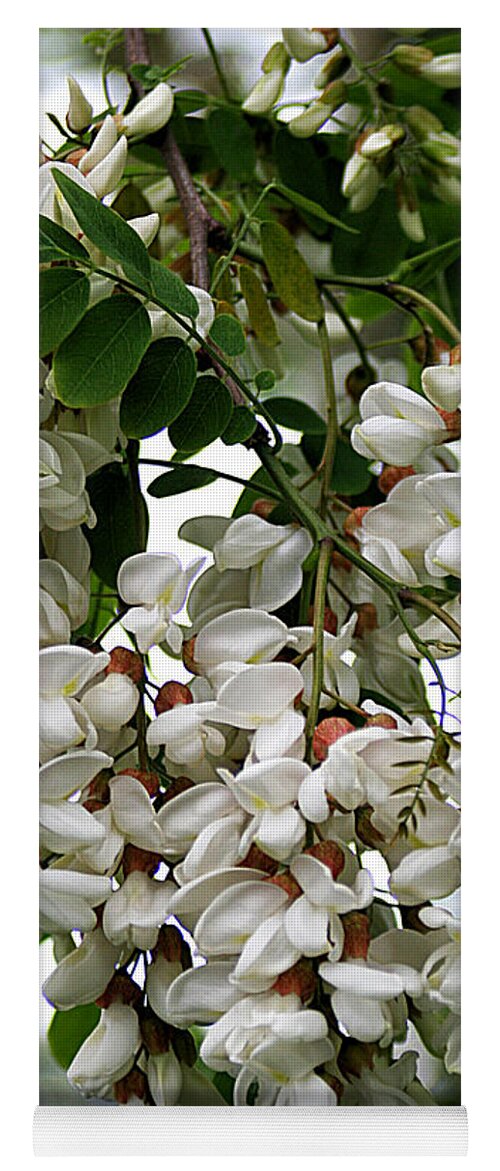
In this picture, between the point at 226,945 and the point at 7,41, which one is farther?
the point at 7,41

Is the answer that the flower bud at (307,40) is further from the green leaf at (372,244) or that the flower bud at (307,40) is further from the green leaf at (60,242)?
the green leaf at (60,242)

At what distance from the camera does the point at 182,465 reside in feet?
1.81

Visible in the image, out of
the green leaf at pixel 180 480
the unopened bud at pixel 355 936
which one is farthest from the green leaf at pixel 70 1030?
the green leaf at pixel 180 480

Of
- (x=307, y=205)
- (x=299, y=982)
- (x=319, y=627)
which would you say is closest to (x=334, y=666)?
(x=319, y=627)

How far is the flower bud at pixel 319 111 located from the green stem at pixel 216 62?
0.04 m

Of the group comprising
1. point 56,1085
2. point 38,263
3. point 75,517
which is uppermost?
point 38,263

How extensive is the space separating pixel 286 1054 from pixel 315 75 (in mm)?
459

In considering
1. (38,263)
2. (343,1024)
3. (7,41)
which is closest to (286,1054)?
(343,1024)

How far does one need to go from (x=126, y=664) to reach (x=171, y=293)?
15 cm

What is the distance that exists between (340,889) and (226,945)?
5 centimetres

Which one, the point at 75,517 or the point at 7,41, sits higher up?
the point at 7,41

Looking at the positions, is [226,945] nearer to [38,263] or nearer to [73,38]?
[38,263]

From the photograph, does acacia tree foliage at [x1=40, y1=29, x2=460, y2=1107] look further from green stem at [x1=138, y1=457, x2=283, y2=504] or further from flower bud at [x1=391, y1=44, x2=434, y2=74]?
flower bud at [x1=391, y1=44, x2=434, y2=74]

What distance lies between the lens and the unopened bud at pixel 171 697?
51 centimetres
